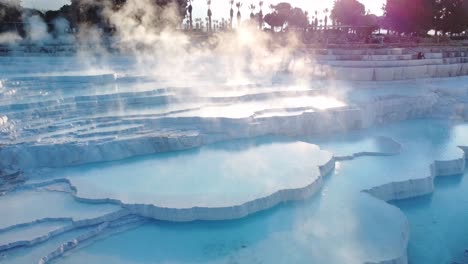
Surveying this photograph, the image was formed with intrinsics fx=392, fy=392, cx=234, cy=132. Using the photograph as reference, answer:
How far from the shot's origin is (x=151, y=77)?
9.21 meters

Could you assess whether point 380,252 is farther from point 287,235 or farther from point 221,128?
point 221,128

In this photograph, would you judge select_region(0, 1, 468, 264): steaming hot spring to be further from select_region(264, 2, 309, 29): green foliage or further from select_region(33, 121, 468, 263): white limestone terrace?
select_region(264, 2, 309, 29): green foliage

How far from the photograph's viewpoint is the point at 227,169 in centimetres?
498

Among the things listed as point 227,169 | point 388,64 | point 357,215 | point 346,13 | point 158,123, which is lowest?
point 357,215

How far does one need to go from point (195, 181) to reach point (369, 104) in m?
4.69

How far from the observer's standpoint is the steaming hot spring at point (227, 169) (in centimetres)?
371

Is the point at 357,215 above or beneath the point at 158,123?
beneath

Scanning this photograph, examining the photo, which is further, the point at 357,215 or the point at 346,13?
the point at 346,13

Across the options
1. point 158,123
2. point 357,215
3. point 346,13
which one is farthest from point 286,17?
point 357,215

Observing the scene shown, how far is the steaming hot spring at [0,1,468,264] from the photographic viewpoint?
3705 millimetres

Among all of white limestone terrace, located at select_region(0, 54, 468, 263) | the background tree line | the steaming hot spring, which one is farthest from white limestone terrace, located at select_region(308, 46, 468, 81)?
the background tree line

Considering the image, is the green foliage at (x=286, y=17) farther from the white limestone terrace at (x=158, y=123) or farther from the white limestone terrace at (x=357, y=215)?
the white limestone terrace at (x=357, y=215)

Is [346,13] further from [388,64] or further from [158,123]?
[158,123]

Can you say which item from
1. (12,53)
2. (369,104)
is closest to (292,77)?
(369,104)
